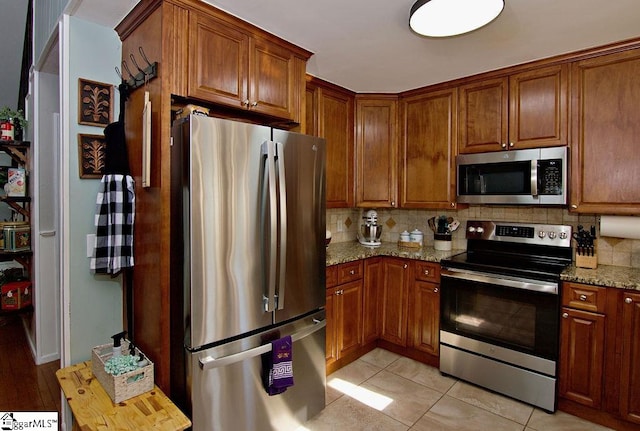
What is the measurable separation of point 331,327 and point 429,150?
1.78m

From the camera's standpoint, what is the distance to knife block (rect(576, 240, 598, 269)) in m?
2.47

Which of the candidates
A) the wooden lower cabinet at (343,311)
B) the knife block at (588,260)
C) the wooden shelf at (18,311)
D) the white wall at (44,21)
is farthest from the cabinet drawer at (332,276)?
the wooden shelf at (18,311)

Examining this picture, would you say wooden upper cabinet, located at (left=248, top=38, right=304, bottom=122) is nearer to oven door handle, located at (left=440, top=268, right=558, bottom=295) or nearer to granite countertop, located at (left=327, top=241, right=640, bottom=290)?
granite countertop, located at (left=327, top=241, right=640, bottom=290)

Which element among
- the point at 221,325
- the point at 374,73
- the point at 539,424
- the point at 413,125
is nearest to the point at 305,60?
the point at 374,73

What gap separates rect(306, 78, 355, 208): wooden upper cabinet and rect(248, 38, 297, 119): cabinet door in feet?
2.11

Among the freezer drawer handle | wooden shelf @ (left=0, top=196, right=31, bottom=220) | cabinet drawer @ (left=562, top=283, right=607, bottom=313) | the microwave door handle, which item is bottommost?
the freezer drawer handle

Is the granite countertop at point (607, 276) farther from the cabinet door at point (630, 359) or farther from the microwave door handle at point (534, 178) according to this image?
the microwave door handle at point (534, 178)

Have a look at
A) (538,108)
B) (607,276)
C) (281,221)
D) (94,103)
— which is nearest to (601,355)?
(607,276)

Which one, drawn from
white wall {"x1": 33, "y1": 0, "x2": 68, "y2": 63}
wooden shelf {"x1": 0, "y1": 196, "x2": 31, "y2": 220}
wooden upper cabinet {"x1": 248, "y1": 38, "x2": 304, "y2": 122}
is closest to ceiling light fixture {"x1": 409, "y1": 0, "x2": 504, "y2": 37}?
wooden upper cabinet {"x1": 248, "y1": 38, "x2": 304, "y2": 122}

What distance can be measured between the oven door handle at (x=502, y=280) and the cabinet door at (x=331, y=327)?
907 millimetres

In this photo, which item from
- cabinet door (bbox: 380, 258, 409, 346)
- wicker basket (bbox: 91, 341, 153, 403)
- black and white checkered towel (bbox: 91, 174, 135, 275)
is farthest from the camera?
cabinet door (bbox: 380, 258, 409, 346)

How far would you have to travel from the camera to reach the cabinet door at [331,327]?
273 centimetres

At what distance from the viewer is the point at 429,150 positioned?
322 centimetres

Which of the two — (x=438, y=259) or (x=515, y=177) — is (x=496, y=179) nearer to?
(x=515, y=177)
